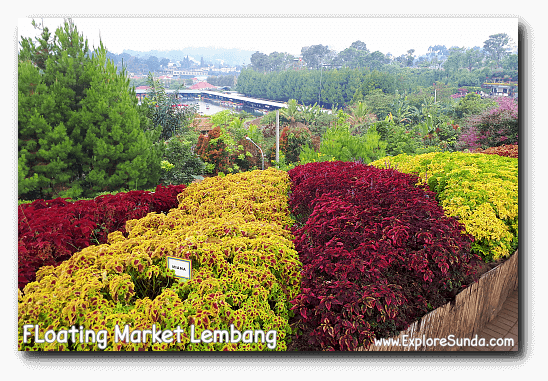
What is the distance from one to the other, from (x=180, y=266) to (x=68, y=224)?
53.0 inches

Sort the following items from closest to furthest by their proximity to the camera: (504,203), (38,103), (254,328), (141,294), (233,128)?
(254,328), (141,294), (504,203), (38,103), (233,128)

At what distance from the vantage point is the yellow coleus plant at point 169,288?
192cm

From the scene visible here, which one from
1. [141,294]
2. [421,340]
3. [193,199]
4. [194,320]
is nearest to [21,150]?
[193,199]

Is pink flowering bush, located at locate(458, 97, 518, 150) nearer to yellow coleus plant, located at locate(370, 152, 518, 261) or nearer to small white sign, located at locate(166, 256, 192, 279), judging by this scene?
yellow coleus plant, located at locate(370, 152, 518, 261)

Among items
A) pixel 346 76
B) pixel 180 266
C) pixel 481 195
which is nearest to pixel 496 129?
pixel 481 195

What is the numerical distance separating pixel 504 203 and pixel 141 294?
362cm

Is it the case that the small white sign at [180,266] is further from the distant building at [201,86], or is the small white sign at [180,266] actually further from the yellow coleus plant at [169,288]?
the distant building at [201,86]

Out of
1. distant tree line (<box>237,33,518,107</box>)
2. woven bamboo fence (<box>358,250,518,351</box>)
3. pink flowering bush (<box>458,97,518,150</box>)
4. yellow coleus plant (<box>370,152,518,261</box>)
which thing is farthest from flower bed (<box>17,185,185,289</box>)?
distant tree line (<box>237,33,518,107</box>)

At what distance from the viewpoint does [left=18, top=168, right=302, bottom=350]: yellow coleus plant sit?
6.28 feet

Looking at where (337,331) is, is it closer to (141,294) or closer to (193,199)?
(141,294)

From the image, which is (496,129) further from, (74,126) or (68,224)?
(68,224)

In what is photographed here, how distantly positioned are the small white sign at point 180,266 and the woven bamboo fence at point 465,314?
122 cm

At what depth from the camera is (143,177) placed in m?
7.66

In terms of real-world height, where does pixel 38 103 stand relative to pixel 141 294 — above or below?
above
